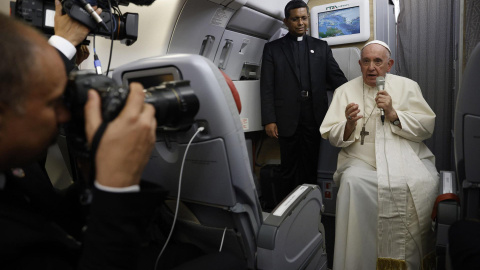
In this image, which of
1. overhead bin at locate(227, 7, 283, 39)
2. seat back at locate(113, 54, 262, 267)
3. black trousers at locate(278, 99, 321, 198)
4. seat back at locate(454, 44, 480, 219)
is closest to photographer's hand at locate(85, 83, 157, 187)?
seat back at locate(113, 54, 262, 267)

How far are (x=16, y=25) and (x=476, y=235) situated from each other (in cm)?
132

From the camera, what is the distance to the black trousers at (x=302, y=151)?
12.4ft

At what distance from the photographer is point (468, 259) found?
98 centimetres

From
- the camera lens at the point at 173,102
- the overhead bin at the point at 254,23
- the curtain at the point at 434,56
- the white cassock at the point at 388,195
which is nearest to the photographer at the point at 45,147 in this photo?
the camera lens at the point at 173,102

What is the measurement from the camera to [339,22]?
4.01 meters

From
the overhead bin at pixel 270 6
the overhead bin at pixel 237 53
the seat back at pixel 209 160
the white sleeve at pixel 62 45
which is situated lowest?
the seat back at pixel 209 160

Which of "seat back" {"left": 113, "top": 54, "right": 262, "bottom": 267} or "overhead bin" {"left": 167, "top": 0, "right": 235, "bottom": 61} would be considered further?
"overhead bin" {"left": 167, "top": 0, "right": 235, "bottom": 61}

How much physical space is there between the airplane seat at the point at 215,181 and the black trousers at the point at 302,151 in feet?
7.35

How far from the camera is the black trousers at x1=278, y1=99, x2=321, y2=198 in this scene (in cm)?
378

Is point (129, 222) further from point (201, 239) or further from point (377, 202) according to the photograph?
point (377, 202)

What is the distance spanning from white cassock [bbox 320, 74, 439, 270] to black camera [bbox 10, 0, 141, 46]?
1.84 metres

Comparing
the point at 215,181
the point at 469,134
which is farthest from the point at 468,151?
the point at 215,181

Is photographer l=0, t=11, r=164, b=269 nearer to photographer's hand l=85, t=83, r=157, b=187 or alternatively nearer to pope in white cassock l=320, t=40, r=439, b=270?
photographer's hand l=85, t=83, r=157, b=187

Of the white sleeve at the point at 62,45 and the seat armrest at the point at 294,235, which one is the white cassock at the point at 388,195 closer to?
the seat armrest at the point at 294,235
